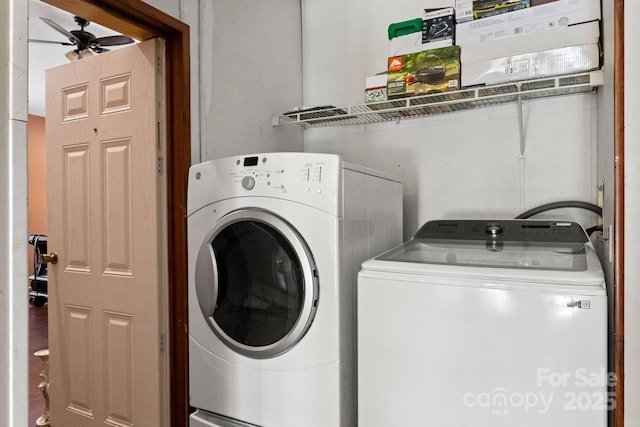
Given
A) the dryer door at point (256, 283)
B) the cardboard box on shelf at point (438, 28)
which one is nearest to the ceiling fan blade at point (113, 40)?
→ the dryer door at point (256, 283)

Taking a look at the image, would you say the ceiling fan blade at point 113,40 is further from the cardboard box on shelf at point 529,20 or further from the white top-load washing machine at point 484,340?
the white top-load washing machine at point 484,340

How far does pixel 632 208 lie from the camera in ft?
2.93

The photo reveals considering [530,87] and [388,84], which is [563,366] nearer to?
[530,87]

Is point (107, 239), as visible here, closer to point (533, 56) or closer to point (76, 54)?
point (76, 54)

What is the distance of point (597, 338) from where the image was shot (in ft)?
3.13

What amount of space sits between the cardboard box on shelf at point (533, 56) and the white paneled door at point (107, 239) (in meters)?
1.36

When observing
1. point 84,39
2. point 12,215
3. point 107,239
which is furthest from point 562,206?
point 84,39

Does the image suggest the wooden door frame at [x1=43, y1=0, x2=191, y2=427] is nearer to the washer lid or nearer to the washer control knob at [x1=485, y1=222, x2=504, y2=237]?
the washer lid

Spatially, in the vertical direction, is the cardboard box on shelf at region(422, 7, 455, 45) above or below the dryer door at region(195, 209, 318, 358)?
above

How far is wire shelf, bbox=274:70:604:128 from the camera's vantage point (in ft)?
5.23

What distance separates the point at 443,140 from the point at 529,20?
642mm

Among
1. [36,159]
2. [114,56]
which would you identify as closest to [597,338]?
[114,56]

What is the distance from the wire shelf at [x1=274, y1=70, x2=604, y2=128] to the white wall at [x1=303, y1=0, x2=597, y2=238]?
0.05 metres

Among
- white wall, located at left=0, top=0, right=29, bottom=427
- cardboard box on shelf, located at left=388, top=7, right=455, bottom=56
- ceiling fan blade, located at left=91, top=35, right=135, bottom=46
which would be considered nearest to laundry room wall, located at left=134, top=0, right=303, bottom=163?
cardboard box on shelf, located at left=388, top=7, right=455, bottom=56
